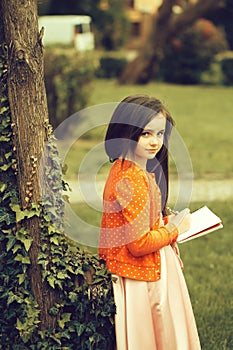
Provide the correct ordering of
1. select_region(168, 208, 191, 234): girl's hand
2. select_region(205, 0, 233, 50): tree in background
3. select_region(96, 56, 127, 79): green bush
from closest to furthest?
select_region(168, 208, 191, 234): girl's hand
select_region(96, 56, 127, 79): green bush
select_region(205, 0, 233, 50): tree in background

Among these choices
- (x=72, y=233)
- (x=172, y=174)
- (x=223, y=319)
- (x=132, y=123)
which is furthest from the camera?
(x=172, y=174)

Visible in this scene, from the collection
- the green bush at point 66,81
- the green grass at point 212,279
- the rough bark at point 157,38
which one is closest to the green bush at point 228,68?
the rough bark at point 157,38

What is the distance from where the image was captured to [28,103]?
10.8 ft

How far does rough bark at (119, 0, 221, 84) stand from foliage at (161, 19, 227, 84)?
1.95 ft

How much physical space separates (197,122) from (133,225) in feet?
37.1

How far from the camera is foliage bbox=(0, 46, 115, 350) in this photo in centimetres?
335

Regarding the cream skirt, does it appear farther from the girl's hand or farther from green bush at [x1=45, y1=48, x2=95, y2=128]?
green bush at [x1=45, y1=48, x2=95, y2=128]

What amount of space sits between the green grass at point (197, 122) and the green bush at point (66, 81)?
0.42 meters

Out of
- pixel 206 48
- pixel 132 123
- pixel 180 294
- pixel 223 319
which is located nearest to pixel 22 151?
pixel 132 123

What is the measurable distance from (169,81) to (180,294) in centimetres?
2049

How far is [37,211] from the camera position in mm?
3324

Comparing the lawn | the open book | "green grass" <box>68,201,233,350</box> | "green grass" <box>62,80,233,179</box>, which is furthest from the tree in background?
the open book

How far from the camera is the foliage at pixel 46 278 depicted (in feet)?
11.0

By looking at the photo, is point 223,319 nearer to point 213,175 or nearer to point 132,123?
point 132,123
